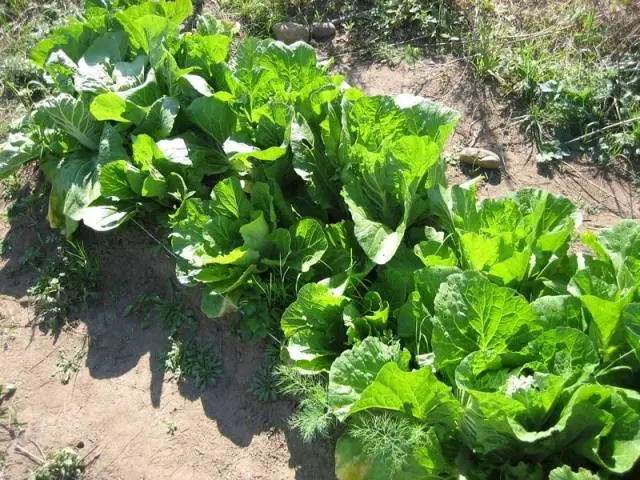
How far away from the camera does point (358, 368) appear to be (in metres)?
2.63

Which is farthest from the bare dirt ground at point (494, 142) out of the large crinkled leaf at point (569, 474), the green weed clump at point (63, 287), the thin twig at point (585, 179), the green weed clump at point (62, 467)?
the green weed clump at point (62, 467)

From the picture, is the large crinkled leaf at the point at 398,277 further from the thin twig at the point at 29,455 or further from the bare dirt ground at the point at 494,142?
the thin twig at the point at 29,455

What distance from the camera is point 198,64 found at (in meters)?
3.80

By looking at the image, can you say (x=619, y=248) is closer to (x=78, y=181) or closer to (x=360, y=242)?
(x=360, y=242)

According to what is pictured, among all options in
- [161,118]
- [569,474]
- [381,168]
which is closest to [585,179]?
[381,168]

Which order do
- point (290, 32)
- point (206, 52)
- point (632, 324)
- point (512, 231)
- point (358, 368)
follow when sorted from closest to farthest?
point (632, 324) → point (358, 368) → point (512, 231) → point (206, 52) → point (290, 32)

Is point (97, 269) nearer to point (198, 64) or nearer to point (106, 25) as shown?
point (198, 64)

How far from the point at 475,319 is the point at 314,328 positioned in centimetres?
77

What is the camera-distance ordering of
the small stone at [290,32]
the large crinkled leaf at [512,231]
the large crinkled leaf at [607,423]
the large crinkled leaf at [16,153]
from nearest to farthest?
the large crinkled leaf at [607,423] → the large crinkled leaf at [512,231] → the large crinkled leaf at [16,153] → the small stone at [290,32]

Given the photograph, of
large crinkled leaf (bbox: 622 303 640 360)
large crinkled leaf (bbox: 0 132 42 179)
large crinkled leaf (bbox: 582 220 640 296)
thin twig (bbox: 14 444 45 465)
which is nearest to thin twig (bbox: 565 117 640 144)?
large crinkled leaf (bbox: 582 220 640 296)

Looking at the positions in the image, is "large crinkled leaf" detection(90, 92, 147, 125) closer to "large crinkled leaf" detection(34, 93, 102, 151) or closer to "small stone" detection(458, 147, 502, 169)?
"large crinkled leaf" detection(34, 93, 102, 151)

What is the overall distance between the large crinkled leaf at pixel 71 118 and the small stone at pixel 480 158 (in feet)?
7.22

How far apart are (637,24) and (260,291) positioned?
3319mm

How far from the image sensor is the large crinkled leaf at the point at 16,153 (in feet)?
13.0
